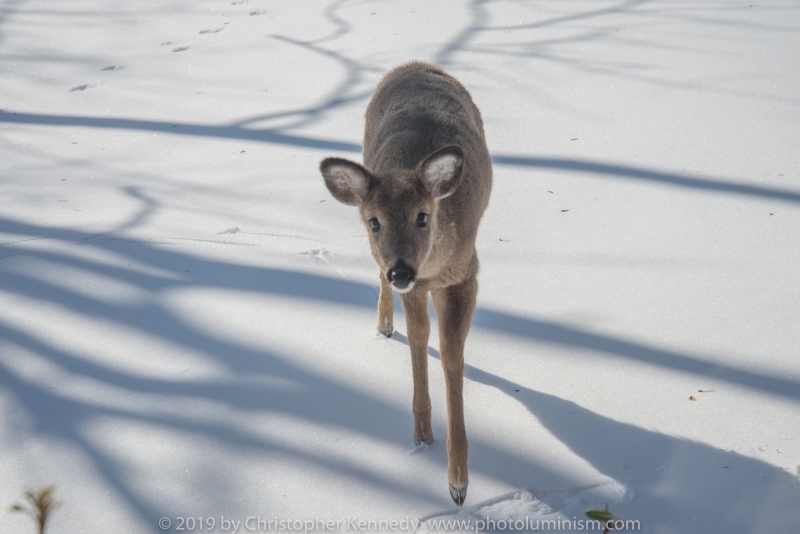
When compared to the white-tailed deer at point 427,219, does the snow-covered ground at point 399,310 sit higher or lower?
lower

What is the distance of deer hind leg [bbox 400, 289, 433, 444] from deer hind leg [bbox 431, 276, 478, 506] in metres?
0.09

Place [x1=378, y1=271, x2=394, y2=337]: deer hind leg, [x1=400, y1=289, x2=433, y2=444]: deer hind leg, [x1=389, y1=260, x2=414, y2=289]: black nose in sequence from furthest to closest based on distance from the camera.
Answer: [x1=378, y1=271, x2=394, y2=337]: deer hind leg, [x1=400, y1=289, x2=433, y2=444]: deer hind leg, [x1=389, y1=260, x2=414, y2=289]: black nose

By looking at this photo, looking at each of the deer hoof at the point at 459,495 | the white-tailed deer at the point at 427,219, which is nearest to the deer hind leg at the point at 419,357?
the white-tailed deer at the point at 427,219

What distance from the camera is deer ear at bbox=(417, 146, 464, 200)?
9.24 ft

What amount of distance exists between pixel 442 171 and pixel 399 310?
1569mm

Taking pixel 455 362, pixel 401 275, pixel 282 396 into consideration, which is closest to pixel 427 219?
pixel 401 275

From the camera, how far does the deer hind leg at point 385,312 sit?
3941mm

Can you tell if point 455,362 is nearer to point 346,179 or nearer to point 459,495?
point 459,495

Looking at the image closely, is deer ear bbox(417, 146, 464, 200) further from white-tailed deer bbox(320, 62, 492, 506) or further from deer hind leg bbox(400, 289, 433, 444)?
deer hind leg bbox(400, 289, 433, 444)

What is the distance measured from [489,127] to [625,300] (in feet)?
10.5

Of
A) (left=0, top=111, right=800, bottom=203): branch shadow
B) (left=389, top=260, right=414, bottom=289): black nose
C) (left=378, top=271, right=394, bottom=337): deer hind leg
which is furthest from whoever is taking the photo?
(left=0, top=111, right=800, bottom=203): branch shadow

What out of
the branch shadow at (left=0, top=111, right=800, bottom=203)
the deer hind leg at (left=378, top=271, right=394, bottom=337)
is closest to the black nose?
the deer hind leg at (left=378, top=271, right=394, bottom=337)

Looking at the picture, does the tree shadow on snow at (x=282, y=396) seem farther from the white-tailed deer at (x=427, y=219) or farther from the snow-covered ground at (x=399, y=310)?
the white-tailed deer at (x=427, y=219)

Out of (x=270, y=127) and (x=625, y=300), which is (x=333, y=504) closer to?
(x=625, y=300)
